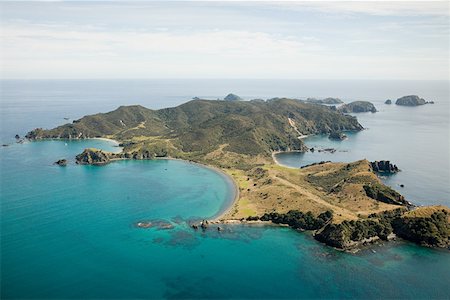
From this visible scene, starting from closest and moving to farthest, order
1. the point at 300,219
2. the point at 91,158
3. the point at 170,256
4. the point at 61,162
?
the point at 170,256 < the point at 300,219 < the point at 61,162 < the point at 91,158

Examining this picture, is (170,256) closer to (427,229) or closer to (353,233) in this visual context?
(353,233)

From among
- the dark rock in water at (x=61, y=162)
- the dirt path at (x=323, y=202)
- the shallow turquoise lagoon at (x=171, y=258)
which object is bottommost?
the shallow turquoise lagoon at (x=171, y=258)

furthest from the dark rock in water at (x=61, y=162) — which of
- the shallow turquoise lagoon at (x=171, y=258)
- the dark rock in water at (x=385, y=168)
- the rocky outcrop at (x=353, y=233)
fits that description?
the dark rock in water at (x=385, y=168)

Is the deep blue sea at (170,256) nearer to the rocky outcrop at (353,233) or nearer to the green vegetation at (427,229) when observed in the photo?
the rocky outcrop at (353,233)

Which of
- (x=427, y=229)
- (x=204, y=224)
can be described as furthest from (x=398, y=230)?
(x=204, y=224)

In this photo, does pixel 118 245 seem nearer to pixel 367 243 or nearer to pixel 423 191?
pixel 367 243

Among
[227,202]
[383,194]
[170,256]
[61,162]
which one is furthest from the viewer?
[61,162]

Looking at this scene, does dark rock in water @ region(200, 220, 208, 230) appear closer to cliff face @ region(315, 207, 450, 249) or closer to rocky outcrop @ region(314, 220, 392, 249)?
rocky outcrop @ region(314, 220, 392, 249)

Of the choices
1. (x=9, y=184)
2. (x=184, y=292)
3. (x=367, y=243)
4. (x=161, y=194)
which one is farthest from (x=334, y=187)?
(x=9, y=184)
